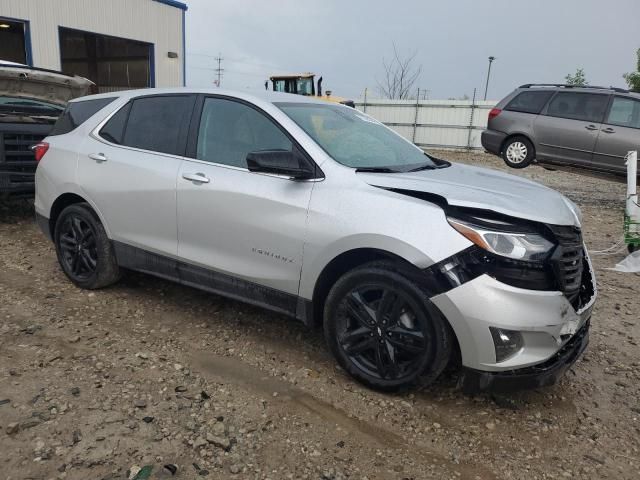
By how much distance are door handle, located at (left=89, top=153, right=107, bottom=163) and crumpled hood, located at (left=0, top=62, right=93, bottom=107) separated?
3795mm

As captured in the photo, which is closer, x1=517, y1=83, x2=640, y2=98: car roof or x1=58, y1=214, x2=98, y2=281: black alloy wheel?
x1=58, y1=214, x2=98, y2=281: black alloy wheel

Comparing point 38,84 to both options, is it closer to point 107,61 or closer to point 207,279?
point 207,279

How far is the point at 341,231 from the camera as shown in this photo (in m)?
2.78

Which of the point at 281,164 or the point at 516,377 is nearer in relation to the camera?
the point at 516,377

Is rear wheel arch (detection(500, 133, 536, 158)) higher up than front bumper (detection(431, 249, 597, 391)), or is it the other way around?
rear wheel arch (detection(500, 133, 536, 158))

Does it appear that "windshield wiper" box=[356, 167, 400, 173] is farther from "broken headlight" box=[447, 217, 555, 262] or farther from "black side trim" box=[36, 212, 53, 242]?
"black side trim" box=[36, 212, 53, 242]

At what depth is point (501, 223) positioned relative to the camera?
8.24 ft

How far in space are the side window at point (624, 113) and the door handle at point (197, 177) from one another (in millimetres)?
8913

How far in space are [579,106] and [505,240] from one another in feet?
28.8

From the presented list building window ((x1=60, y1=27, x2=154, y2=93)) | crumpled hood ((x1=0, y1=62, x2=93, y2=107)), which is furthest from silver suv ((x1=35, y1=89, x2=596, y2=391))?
building window ((x1=60, y1=27, x2=154, y2=93))

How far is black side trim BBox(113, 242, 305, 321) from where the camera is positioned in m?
3.15

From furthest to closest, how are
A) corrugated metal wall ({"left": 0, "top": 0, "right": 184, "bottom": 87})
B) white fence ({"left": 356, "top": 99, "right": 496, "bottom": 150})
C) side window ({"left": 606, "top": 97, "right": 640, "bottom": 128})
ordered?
white fence ({"left": 356, "top": 99, "right": 496, "bottom": 150}) → corrugated metal wall ({"left": 0, "top": 0, "right": 184, "bottom": 87}) → side window ({"left": 606, "top": 97, "right": 640, "bottom": 128})

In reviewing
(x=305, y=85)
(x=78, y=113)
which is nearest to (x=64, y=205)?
(x=78, y=113)

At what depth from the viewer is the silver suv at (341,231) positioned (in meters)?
2.49
